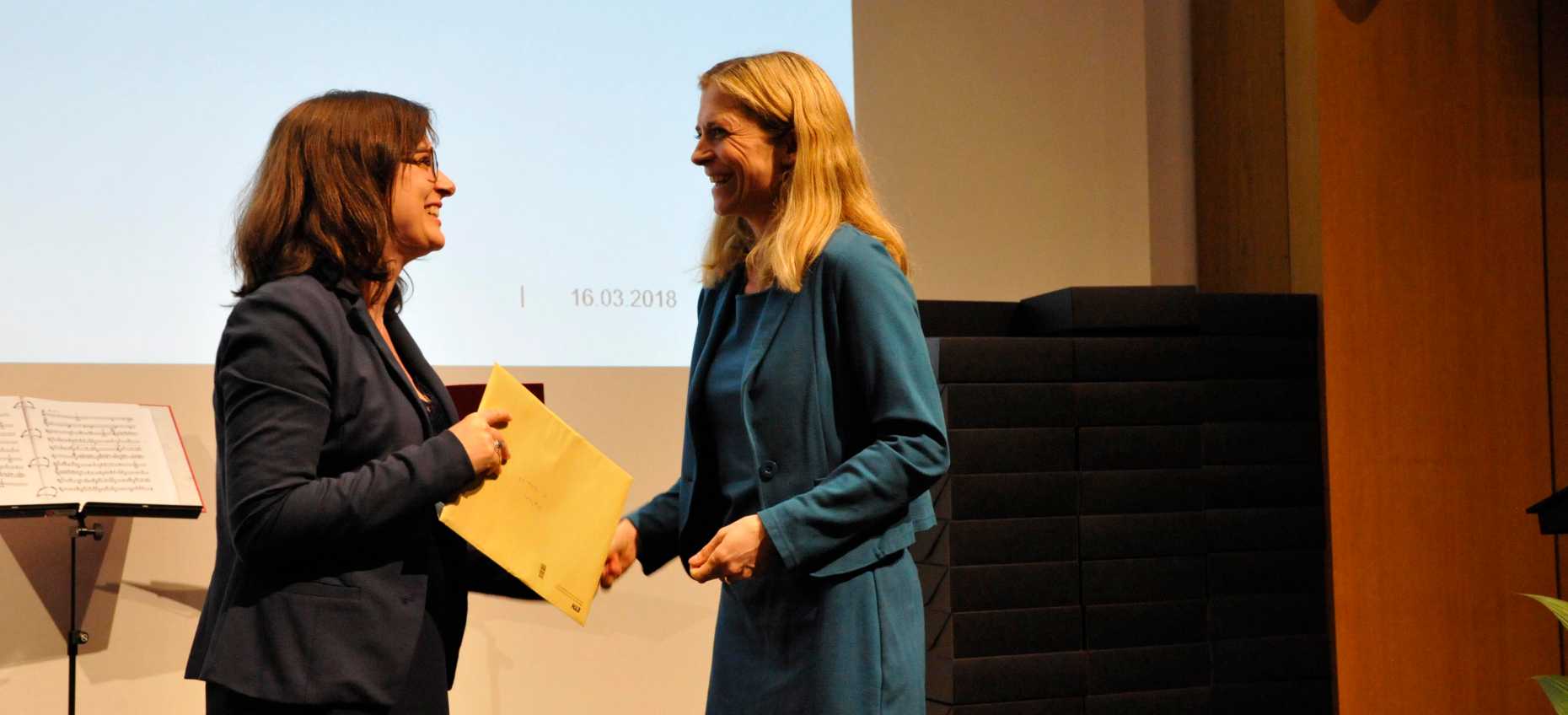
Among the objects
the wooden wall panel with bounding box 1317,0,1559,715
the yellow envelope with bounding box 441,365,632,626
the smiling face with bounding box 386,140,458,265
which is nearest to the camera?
the yellow envelope with bounding box 441,365,632,626

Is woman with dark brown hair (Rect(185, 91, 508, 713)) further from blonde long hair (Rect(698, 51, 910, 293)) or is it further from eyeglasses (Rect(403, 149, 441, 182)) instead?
blonde long hair (Rect(698, 51, 910, 293))

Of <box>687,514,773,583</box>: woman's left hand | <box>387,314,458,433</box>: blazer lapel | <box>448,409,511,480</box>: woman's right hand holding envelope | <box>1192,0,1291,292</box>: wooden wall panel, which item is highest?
<box>1192,0,1291,292</box>: wooden wall panel

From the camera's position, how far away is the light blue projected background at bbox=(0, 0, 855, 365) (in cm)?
272

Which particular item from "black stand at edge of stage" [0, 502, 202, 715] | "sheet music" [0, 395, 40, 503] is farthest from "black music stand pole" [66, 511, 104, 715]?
"sheet music" [0, 395, 40, 503]

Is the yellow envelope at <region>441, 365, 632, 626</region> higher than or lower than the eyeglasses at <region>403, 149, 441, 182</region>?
lower

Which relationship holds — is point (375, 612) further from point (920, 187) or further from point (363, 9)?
point (920, 187)

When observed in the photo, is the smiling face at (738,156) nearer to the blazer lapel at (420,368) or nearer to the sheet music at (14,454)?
the blazer lapel at (420,368)

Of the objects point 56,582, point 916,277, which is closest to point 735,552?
point 56,582

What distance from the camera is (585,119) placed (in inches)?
127

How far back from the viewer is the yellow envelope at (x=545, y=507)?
144 cm

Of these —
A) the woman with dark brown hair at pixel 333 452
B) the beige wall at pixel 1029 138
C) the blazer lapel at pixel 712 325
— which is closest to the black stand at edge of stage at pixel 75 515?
the woman with dark brown hair at pixel 333 452

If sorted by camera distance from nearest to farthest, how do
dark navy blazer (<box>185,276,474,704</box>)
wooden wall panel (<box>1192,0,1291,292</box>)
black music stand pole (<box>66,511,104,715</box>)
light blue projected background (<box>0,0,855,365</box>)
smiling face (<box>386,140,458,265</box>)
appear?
dark navy blazer (<box>185,276,474,704</box>) → smiling face (<box>386,140,458,265</box>) → black music stand pole (<box>66,511,104,715</box>) → light blue projected background (<box>0,0,855,365</box>) → wooden wall panel (<box>1192,0,1291,292</box>)

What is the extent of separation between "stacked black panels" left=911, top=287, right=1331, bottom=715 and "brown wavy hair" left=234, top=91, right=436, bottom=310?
5.13 feet

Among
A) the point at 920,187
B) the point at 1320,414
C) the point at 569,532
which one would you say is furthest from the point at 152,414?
the point at 1320,414
